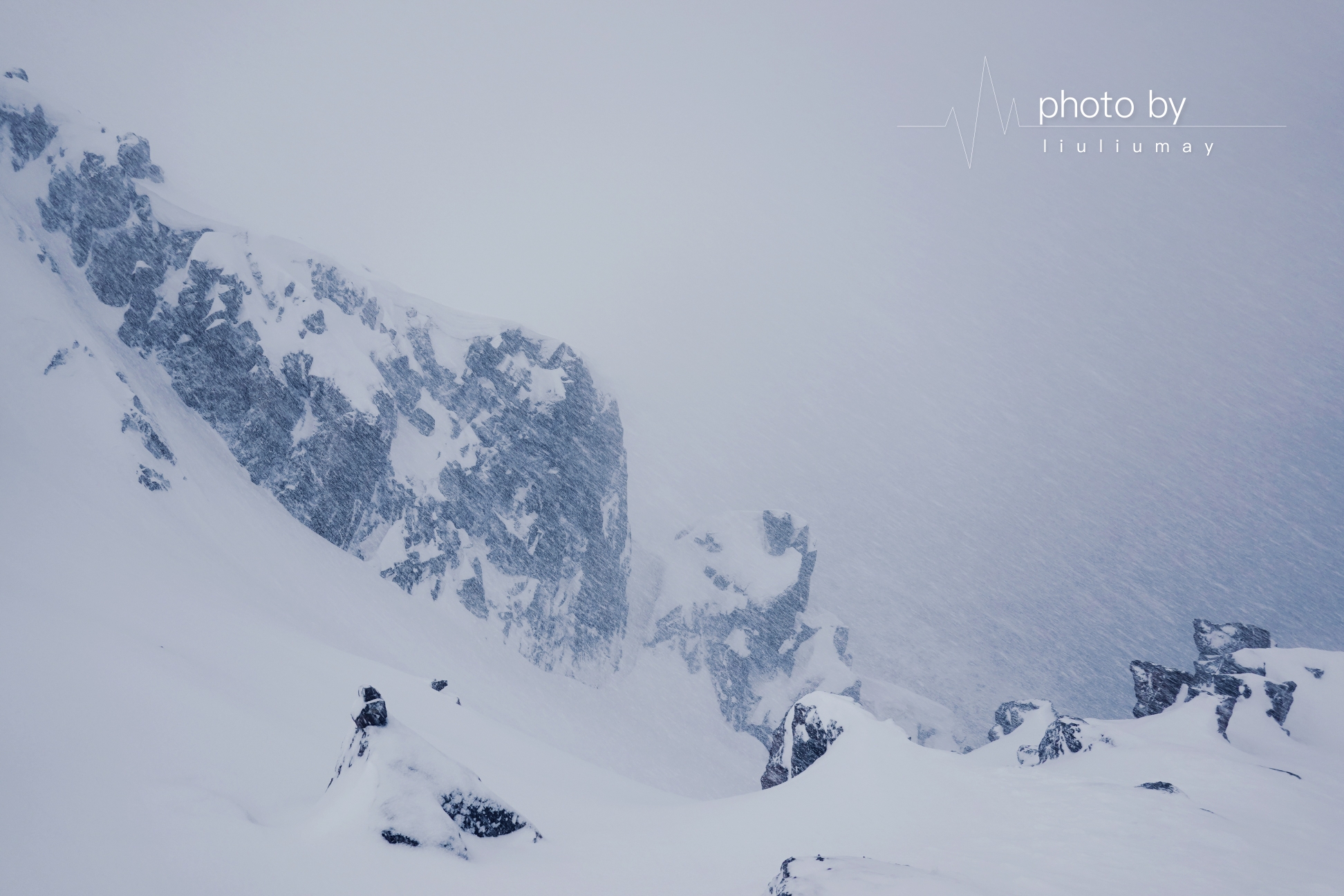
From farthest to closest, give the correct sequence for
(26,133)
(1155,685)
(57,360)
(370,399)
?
(370,399) → (26,133) → (57,360) → (1155,685)

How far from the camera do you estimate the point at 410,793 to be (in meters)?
8.16

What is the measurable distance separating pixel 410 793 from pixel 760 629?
3264 inches

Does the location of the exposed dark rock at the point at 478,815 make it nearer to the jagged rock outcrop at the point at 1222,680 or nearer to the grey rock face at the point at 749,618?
the jagged rock outcrop at the point at 1222,680

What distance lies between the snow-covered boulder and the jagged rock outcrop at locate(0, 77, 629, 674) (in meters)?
→ 49.1

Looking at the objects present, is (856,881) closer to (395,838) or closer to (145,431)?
(395,838)

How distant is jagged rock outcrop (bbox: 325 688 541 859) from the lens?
7.87 metres

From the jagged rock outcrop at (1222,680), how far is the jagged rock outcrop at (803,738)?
1563 centimetres

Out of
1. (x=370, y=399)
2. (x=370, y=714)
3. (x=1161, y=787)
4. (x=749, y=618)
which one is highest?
(x=370, y=399)

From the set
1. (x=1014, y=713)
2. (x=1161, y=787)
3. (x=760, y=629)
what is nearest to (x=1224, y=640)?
Answer: (x=1014, y=713)

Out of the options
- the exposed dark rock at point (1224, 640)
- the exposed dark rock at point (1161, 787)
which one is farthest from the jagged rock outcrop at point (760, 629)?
the exposed dark rock at point (1161, 787)

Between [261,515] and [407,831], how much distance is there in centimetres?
5008

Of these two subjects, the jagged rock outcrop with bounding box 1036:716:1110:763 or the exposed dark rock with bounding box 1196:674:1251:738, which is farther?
the exposed dark rock with bounding box 1196:674:1251:738

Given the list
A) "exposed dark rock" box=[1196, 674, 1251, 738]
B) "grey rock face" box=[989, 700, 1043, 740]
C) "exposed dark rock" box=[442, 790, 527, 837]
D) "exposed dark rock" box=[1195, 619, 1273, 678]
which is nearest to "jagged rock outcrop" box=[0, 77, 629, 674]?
"exposed dark rock" box=[442, 790, 527, 837]

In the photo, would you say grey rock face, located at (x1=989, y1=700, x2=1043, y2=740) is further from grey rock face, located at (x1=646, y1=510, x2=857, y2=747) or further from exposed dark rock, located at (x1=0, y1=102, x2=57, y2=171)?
exposed dark rock, located at (x1=0, y1=102, x2=57, y2=171)
